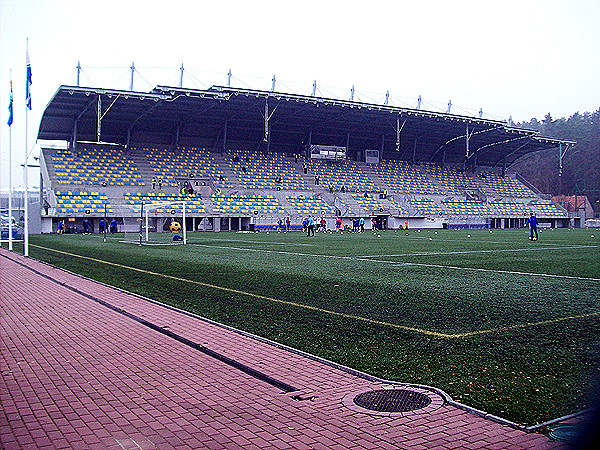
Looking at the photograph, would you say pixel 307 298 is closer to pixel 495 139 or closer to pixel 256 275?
pixel 256 275

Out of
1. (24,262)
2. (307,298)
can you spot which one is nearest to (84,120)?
(24,262)

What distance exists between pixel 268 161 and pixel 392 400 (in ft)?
201

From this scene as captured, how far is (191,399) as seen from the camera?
16.1 feet

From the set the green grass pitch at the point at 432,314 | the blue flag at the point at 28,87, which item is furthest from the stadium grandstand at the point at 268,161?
the green grass pitch at the point at 432,314

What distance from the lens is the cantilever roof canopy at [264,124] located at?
51312mm

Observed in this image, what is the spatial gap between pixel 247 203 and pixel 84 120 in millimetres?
17577

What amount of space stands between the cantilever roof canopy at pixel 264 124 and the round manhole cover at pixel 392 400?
46962mm

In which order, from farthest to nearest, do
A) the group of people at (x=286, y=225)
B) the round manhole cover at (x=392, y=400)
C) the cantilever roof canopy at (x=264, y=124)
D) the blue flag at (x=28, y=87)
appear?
the group of people at (x=286, y=225), the cantilever roof canopy at (x=264, y=124), the blue flag at (x=28, y=87), the round manhole cover at (x=392, y=400)

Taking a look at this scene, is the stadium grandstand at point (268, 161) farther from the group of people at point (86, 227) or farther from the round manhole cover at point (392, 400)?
the round manhole cover at point (392, 400)

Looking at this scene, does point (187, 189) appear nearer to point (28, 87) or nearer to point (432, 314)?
point (28, 87)

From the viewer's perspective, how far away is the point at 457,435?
399 cm

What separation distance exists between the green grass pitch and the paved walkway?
1.67ft

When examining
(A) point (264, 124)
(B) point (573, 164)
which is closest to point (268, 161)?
(A) point (264, 124)

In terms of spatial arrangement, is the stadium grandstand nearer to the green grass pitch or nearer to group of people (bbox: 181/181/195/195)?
group of people (bbox: 181/181/195/195)
